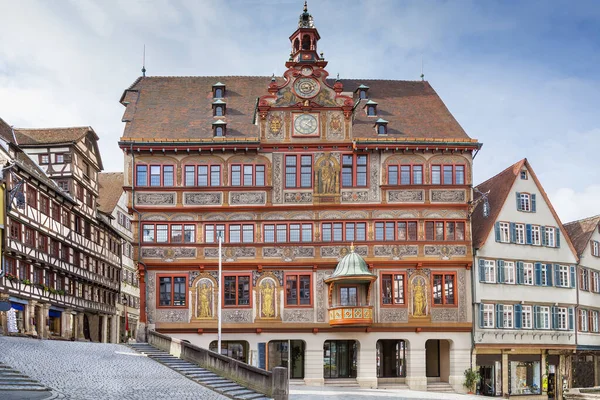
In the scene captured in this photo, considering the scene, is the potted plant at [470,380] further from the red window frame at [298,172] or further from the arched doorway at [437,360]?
the red window frame at [298,172]

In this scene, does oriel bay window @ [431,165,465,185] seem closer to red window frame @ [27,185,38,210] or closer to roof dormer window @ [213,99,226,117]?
roof dormer window @ [213,99,226,117]

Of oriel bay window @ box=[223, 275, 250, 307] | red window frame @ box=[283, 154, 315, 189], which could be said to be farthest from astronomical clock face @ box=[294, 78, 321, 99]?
oriel bay window @ box=[223, 275, 250, 307]

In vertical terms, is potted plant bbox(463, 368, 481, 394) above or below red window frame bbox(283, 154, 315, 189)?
below

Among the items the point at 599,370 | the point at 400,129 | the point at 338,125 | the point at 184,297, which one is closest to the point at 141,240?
the point at 184,297

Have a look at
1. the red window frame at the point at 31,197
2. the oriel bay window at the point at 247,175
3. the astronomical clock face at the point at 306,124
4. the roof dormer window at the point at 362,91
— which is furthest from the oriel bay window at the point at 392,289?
the red window frame at the point at 31,197

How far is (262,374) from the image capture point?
3073 cm

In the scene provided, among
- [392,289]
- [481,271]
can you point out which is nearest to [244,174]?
[392,289]

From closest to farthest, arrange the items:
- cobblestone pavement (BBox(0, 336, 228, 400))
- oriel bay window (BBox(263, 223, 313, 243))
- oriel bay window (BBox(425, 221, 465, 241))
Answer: cobblestone pavement (BBox(0, 336, 228, 400)) → oriel bay window (BBox(263, 223, 313, 243)) → oriel bay window (BBox(425, 221, 465, 241))

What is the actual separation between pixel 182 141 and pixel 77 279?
16.3m

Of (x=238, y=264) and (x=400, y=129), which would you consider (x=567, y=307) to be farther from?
(x=238, y=264)

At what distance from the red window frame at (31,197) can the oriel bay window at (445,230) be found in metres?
21.7

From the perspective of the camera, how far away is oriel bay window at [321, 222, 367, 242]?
46.0 metres

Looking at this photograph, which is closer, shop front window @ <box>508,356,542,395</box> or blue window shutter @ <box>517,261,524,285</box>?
blue window shutter @ <box>517,261,524,285</box>

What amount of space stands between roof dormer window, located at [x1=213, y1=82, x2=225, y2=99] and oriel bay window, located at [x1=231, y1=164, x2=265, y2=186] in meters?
6.42
